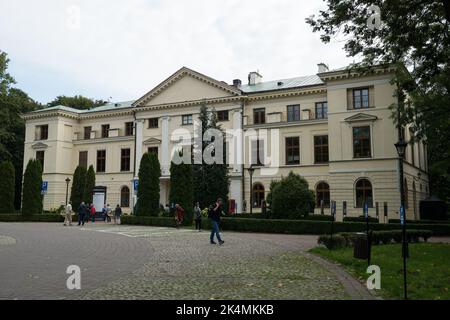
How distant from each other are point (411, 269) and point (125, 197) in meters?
42.4

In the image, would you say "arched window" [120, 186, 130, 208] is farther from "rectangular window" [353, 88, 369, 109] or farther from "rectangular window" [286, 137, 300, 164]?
"rectangular window" [353, 88, 369, 109]

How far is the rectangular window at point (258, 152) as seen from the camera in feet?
139

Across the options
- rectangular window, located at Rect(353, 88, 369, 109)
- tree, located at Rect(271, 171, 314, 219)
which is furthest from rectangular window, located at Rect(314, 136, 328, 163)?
tree, located at Rect(271, 171, 314, 219)

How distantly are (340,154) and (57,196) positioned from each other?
114 ft

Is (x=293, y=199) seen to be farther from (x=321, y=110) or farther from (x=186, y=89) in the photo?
(x=186, y=89)

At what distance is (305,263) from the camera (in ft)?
39.2

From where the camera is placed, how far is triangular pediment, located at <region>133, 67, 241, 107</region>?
44.5 meters

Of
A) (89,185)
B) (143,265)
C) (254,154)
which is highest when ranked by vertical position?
(254,154)

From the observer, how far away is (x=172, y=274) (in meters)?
10.0

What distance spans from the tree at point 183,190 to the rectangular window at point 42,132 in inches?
1168
